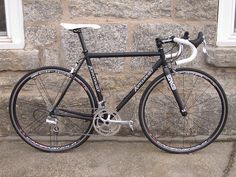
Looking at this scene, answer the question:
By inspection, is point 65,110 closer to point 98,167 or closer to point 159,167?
point 98,167

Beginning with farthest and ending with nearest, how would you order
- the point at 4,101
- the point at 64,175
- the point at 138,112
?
the point at 4,101 → the point at 138,112 → the point at 64,175

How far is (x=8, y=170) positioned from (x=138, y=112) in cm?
133

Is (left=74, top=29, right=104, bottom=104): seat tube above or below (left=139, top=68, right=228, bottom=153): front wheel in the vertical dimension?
above

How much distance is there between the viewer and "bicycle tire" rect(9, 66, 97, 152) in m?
4.43

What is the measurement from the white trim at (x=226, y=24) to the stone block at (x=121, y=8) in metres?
0.53

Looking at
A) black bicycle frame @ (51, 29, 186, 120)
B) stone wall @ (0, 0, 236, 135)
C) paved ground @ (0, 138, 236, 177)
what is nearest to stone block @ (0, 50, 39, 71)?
stone wall @ (0, 0, 236, 135)

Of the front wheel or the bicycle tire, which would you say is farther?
the front wheel

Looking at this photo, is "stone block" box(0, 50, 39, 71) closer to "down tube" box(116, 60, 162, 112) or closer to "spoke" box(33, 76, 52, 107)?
"spoke" box(33, 76, 52, 107)

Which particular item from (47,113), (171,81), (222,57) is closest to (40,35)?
(47,113)

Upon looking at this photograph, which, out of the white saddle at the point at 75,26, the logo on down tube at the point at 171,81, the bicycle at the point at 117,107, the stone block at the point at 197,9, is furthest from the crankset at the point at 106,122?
the stone block at the point at 197,9

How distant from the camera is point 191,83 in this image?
4.60m

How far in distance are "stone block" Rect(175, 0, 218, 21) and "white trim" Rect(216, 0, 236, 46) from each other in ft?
0.24

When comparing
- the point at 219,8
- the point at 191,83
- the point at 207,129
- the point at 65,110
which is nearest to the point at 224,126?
the point at 207,129

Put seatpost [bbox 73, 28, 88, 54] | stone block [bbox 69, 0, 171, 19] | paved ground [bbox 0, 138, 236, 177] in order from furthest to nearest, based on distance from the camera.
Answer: stone block [bbox 69, 0, 171, 19] → seatpost [bbox 73, 28, 88, 54] → paved ground [bbox 0, 138, 236, 177]
